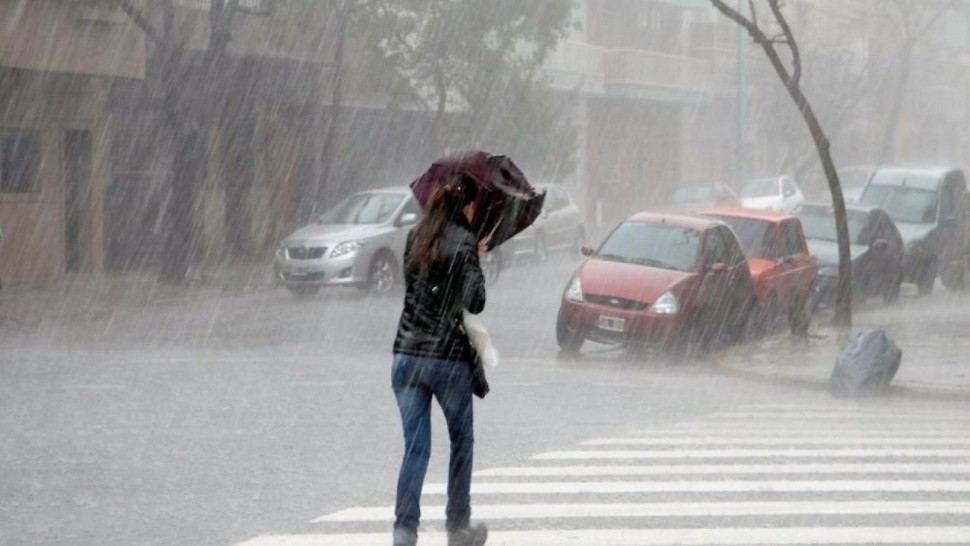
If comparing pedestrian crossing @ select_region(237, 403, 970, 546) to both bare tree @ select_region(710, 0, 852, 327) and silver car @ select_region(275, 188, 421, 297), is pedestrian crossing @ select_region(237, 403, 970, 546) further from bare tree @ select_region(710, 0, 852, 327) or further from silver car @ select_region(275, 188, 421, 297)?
silver car @ select_region(275, 188, 421, 297)

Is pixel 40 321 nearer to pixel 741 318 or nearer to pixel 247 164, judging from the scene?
pixel 741 318

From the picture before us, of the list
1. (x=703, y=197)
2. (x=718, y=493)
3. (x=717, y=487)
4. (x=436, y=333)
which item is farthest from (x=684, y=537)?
(x=703, y=197)

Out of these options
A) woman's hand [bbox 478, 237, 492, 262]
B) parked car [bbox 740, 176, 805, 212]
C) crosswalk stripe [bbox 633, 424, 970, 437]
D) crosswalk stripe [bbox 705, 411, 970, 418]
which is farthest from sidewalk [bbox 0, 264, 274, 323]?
parked car [bbox 740, 176, 805, 212]

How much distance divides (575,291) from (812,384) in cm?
331

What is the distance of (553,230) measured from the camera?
36781 mm

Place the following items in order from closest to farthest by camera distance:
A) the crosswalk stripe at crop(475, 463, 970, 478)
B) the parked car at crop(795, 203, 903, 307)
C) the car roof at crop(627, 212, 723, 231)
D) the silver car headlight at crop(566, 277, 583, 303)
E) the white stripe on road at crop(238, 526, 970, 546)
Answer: the white stripe on road at crop(238, 526, 970, 546) → the crosswalk stripe at crop(475, 463, 970, 478) → the silver car headlight at crop(566, 277, 583, 303) → the car roof at crop(627, 212, 723, 231) → the parked car at crop(795, 203, 903, 307)

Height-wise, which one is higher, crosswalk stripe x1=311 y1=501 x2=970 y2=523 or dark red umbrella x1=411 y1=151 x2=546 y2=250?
dark red umbrella x1=411 y1=151 x2=546 y2=250

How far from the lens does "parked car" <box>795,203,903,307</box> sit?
2495cm

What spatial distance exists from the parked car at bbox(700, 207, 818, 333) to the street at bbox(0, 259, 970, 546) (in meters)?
2.58

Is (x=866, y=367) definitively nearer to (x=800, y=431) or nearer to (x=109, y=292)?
(x=800, y=431)

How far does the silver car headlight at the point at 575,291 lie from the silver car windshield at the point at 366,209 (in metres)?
8.86

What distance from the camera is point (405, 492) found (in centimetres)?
757

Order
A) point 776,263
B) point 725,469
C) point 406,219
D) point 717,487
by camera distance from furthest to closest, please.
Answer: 1. point 406,219
2. point 776,263
3. point 725,469
4. point 717,487

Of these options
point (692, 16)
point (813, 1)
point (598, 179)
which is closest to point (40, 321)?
point (598, 179)
